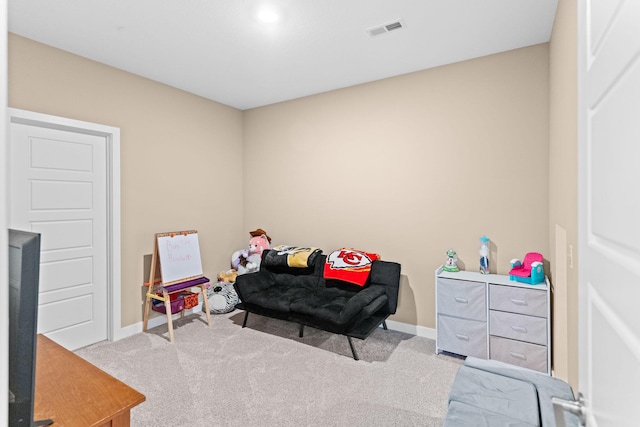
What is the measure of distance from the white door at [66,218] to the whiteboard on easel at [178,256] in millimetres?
537

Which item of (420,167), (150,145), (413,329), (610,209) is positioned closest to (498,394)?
(610,209)

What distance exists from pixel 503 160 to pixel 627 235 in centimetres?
272

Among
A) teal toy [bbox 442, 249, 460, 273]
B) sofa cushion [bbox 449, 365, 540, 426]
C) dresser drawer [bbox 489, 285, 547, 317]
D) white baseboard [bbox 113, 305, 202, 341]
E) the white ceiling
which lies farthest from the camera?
white baseboard [bbox 113, 305, 202, 341]

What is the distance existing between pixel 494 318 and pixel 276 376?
1822 mm

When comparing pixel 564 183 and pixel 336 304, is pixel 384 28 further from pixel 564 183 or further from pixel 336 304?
pixel 336 304

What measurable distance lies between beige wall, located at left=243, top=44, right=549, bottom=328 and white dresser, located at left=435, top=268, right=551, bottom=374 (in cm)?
39

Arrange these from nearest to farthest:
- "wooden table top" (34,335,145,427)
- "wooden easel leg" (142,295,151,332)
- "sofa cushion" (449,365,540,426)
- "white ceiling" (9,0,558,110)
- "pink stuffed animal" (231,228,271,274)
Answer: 1. "wooden table top" (34,335,145,427)
2. "sofa cushion" (449,365,540,426)
3. "white ceiling" (9,0,558,110)
4. "wooden easel leg" (142,295,151,332)
5. "pink stuffed animal" (231,228,271,274)

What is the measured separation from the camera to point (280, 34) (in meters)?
2.64

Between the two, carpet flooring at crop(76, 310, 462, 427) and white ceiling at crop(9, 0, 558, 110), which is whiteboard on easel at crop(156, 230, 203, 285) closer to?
carpet flooring at crop(76, 310, 462, 427)

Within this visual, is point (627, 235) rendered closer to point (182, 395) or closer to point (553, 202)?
point (553, 202)

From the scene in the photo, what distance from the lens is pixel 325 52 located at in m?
2.95

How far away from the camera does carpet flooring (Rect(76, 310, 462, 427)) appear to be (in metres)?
2.15

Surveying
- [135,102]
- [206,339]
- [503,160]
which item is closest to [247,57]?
[135,102]

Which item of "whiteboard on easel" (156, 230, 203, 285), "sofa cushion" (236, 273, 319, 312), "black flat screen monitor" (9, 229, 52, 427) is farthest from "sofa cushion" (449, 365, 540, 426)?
"whiteboard on easel" (156, 230, 203, 285)
